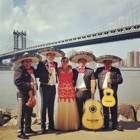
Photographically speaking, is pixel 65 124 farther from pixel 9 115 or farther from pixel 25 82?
pixel 9 115

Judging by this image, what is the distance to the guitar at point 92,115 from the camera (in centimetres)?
327

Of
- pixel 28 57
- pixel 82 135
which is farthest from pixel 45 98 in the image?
pixel 82 135

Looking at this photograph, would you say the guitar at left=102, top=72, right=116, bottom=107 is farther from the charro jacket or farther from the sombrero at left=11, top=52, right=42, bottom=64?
the sombrero at left=11, top=52, right=42, bottom=64

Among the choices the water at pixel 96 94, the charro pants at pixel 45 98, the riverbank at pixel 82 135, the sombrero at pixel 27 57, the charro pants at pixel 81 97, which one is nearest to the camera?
the riverbank at pixel 82 135

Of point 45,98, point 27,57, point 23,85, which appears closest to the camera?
point 23,85

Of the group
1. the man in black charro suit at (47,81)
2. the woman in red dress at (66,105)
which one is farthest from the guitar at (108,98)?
the man in black charro suit at (47,81)

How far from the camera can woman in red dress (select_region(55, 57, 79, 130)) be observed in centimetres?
328

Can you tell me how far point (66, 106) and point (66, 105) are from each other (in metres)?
0.02

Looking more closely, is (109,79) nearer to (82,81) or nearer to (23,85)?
(82,81)

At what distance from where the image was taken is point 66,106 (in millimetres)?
3277

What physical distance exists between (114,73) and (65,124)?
1.14m

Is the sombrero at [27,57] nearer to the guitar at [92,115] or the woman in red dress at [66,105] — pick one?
the woman in red dress at [66,105]

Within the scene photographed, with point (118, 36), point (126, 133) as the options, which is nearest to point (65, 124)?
point (126, 133)

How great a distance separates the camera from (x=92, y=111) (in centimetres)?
328
